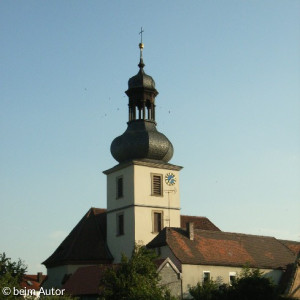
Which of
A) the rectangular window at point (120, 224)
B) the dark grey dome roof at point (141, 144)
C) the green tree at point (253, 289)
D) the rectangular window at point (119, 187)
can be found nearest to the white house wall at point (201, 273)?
the green tree at point (253, 289)

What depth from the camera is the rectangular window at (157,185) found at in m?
52.3

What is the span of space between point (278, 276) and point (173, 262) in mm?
9146

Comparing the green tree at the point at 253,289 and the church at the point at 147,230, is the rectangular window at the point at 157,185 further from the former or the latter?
the green tree at the point at 253,289

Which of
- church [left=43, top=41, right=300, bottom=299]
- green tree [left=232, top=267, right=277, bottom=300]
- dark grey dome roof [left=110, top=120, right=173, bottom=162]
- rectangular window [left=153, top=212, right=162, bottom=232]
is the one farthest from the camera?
dark grey dome roof [left=110, top=120, right=173, bottom=162]

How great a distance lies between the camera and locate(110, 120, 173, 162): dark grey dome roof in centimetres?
5256

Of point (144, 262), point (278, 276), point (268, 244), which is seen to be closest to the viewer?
point (144, 262)

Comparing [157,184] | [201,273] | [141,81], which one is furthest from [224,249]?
[141,81]

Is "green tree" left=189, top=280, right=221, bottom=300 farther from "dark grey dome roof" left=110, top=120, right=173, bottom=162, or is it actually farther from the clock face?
"dark grey dome roof" left=110, top=120, right=173, bottom=162

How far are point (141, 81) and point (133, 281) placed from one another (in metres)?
22.2

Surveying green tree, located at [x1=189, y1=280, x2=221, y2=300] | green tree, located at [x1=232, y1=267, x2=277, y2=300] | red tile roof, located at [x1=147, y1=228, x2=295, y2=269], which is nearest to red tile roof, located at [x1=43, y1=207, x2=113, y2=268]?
red tile roof, located at [x1=147, y1=228, x2=295, y2=269]

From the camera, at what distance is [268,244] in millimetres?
53531

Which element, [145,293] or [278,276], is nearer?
[145,293]

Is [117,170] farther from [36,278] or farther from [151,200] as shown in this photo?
[36,278]

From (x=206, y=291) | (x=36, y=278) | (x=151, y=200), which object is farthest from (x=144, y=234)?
(x=36, y=278)
